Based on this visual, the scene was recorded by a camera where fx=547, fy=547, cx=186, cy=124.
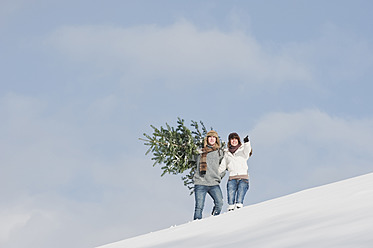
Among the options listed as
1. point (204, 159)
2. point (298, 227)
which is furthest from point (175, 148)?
point (298, 227)

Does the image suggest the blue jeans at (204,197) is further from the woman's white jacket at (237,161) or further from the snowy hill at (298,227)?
the snowy hill at (298,227)

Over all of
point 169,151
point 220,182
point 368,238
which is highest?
point 169,151

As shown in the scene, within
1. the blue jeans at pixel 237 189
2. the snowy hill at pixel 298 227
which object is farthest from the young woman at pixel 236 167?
the snowy hill at pixel 298 227

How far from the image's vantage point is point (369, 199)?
4.94 metres

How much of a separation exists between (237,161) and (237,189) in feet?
1.73

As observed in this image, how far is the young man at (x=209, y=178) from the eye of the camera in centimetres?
1029

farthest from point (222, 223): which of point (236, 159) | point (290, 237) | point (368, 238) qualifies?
point (236, 159)

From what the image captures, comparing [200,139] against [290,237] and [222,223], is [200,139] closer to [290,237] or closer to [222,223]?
[222,223]

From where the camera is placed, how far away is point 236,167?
10.3m

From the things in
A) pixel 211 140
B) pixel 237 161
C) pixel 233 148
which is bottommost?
pixel 237 161

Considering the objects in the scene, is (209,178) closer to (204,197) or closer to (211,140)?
(204,197)

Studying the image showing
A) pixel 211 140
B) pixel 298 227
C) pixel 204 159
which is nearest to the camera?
pixel 298 227

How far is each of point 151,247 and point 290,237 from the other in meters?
2.05

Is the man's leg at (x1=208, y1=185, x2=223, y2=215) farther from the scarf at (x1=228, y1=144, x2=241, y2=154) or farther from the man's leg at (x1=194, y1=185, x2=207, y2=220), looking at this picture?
the scarf at (x1=228, y1=144, x2=241, y2=154)
